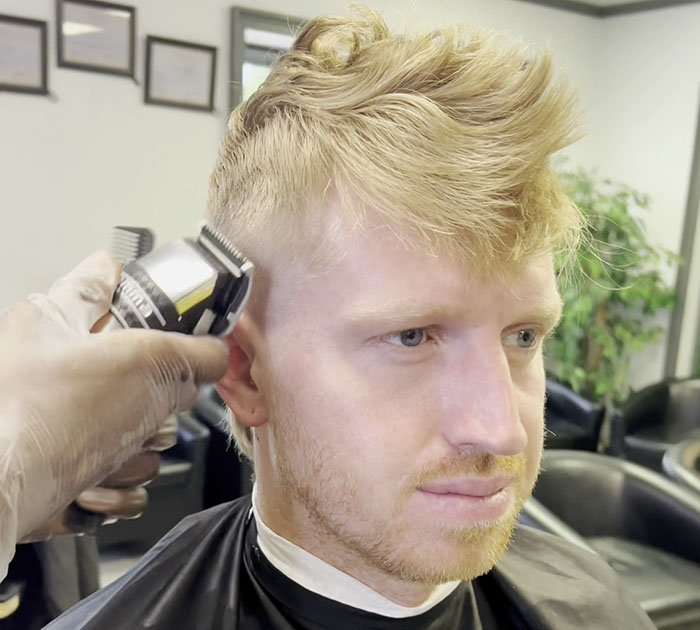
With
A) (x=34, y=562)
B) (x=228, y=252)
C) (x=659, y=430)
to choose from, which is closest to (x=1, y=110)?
(x=34, y=562)

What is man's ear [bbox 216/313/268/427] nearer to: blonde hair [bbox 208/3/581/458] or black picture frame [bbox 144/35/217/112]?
blonde hair [bbox 208/3/581/458]

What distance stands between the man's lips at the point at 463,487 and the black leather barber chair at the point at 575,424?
7.54 feet

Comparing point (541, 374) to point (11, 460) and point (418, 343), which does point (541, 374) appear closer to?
point (418, 343)

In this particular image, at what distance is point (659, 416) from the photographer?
313 centimetres

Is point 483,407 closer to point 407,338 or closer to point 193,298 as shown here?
point 407,338

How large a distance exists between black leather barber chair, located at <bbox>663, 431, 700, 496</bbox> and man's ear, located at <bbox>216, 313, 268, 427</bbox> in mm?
1722

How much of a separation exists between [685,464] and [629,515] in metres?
0.29

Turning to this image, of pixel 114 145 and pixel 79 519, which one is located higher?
pixel 114 145

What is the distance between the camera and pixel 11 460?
64 centimetres

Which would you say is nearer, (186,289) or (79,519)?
(186,289)

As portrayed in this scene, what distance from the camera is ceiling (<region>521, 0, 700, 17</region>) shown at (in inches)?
167

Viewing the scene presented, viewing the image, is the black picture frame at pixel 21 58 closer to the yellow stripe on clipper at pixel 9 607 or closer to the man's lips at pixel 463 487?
the yellow stripe on clipper at pixel 9 607

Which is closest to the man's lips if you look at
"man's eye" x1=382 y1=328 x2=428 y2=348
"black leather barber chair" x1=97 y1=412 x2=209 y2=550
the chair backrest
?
"man's eye" x1=382 y1=328 x2=428 y2=348

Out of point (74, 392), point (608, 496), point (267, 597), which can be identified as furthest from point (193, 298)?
point (608, 496)
